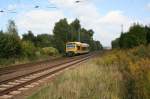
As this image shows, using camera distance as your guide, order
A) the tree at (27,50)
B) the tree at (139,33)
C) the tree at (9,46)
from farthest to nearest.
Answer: the tree at (139,33)
the tree at (27,50)
the tree at (9,46)

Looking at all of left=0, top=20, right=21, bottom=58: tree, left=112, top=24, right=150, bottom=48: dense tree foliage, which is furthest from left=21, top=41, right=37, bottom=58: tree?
left=112, top=24, right=150, bottom=48: dense tree foliage

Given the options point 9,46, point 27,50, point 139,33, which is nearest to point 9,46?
point 9,46

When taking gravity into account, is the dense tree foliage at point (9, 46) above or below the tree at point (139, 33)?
below

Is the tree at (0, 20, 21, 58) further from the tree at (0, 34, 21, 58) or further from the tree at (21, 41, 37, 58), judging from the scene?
the tree at (21, 41, 37, 58)

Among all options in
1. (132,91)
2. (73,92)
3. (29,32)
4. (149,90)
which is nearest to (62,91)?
(73,92)

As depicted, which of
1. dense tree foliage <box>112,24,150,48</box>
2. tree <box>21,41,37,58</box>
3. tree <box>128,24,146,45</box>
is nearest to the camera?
tree <box>21,41,37,58</box>

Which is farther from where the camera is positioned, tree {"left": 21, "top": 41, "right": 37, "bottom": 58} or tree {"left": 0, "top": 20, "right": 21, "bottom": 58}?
tree {"left": 21, "top": 41, "right": 37, "bottom": 58}

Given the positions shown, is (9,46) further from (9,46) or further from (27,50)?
(27,50)

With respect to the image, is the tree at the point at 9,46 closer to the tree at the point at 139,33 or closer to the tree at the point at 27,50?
the tree at the point at 27,50

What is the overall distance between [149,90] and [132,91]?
1143mm

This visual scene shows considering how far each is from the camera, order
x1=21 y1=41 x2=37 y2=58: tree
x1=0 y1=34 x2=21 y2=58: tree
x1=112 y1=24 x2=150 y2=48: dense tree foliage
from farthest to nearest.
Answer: x1=112 y1=24 x2=150 y2=48: dense tree foliage → x1=21 y1=41 x2=37 y2=58: tree → x1=0 y1=34 x2=21 y2=58: tree

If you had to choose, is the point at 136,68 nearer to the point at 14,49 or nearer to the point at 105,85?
the point at 105,85

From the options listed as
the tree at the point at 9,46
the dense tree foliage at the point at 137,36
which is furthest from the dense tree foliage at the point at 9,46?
the dense tree foliage at the point at 137,36

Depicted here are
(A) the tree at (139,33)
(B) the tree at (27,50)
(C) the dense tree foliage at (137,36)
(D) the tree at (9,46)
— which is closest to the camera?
(D) the tree at (9,46)
